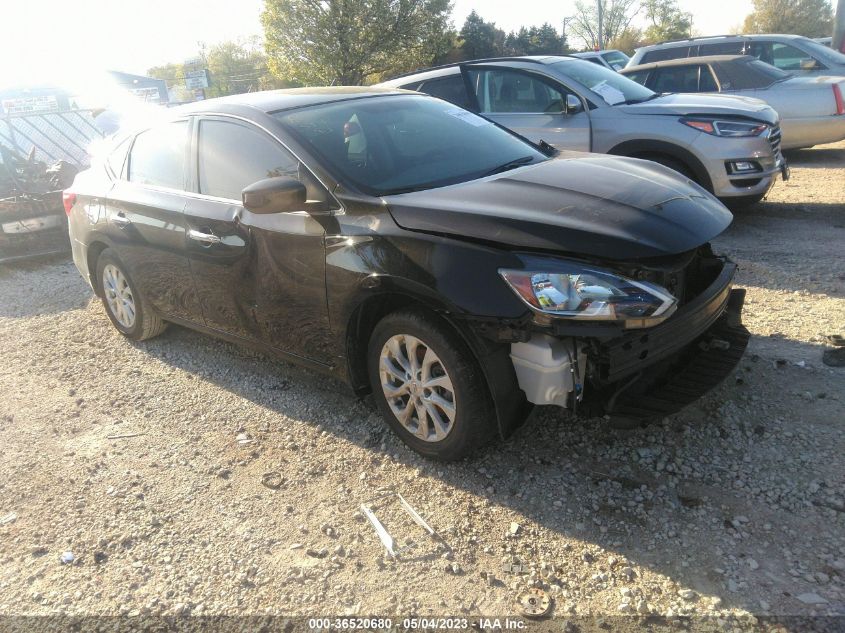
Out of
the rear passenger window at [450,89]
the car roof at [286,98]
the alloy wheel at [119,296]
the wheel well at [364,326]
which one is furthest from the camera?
the rear passenger window at [450,89]

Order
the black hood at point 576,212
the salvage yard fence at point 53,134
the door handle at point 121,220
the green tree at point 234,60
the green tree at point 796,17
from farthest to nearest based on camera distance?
the green tree at point 234,60 < the green tree at point 796,17 < the salvage yard fence at point 53,134 < the door handle at point 121,220 < the black hood at point 576,212

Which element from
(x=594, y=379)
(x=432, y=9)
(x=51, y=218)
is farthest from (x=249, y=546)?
(x=432, y=9)

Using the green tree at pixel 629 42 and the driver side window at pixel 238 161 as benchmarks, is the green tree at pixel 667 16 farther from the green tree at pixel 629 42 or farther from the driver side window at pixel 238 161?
the driver side window at pixel 238 161

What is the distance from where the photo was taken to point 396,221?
3.10 metres

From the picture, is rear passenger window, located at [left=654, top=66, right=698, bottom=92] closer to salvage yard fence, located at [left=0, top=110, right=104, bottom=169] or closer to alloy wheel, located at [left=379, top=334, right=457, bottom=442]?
alloy wheel, located at [left=379, top=334, right=457, bottom=442]

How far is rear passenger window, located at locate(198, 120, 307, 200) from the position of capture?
360cm

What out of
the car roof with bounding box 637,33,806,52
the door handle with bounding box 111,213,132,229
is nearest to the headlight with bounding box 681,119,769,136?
the door handle with bounding box 111,213,132,229

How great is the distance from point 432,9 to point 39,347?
101 ft

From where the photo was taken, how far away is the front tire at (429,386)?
2949 mm

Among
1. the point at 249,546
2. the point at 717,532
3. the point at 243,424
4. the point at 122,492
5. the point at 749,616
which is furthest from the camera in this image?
the point at 243,424

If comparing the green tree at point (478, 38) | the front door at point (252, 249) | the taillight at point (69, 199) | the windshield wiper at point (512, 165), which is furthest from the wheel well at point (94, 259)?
the green tree at point (478, 38)

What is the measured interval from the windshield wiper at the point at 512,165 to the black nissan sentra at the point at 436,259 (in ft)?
0.06

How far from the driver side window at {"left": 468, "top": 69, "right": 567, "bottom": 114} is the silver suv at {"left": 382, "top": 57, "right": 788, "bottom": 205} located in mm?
11

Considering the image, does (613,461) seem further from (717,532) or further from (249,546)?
(249,546)
